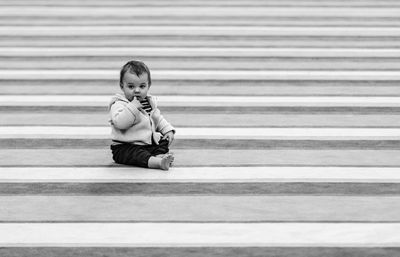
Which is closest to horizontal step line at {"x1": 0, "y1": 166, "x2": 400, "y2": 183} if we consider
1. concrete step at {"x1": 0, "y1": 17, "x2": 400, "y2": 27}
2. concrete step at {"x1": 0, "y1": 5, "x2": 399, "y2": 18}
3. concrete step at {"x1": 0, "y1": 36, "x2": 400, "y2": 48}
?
concrete step at {"x1": 0, "y1": 36, "x2": 400, "y2": 48}

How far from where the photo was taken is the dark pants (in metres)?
6.41

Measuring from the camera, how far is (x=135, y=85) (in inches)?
257

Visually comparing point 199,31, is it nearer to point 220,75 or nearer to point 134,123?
point 220,75

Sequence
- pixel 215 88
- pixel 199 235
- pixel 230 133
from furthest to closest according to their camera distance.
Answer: pixel 215 88, pixel 230 133, pixel 199 235

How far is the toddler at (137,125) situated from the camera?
21.1ft

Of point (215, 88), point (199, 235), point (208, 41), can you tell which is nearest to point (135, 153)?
point (199, 235)

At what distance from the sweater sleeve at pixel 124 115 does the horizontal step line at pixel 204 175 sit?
0.89ft

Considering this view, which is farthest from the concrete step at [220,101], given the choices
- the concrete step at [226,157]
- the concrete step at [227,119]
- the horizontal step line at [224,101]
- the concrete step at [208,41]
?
the concrete step at [208,41]

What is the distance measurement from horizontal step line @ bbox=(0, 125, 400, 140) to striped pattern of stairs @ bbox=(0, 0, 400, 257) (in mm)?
14

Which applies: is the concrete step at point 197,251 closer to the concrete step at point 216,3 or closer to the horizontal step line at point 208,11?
the horizontal step line at point 208,11

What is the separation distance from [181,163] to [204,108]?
158 cm

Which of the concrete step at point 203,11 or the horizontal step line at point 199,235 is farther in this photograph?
the concrete step at point 203,11

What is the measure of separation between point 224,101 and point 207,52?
187cm

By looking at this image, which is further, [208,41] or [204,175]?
[208,41]
